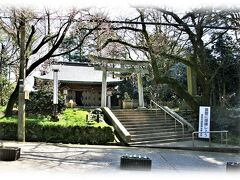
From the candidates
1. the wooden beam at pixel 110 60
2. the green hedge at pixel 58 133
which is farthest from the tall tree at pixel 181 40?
the green hedge at pixel 58 133

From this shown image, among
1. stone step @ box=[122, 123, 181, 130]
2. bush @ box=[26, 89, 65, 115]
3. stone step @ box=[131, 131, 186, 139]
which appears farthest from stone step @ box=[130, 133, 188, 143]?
bush @ box=[26, 89, 65, 115]

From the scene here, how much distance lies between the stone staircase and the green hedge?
125 cm

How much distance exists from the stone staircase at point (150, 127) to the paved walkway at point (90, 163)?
120 inches

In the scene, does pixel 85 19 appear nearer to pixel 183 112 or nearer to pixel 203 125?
pixel 203 125

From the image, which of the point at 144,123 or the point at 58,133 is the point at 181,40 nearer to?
the point at 144,123

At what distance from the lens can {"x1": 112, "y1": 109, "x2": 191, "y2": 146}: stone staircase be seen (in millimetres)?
13648

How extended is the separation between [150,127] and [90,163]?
23.7 feet

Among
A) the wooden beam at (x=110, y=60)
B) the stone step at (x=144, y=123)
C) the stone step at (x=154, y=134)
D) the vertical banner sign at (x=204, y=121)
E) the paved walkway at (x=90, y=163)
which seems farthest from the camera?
the wooden beam at (x=110, y=60)

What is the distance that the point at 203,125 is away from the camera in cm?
1362

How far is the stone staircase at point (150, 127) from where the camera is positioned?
44.8ft

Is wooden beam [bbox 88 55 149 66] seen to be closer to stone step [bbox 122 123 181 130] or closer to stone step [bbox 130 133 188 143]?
stone step [bbox 122 123 181 130]

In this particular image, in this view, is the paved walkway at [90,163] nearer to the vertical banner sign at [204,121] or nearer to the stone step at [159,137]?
the stone step at [159,137]

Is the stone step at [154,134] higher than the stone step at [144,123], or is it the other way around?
the stone step at [144,123]

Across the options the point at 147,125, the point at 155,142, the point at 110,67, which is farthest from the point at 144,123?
the point at 110,67
